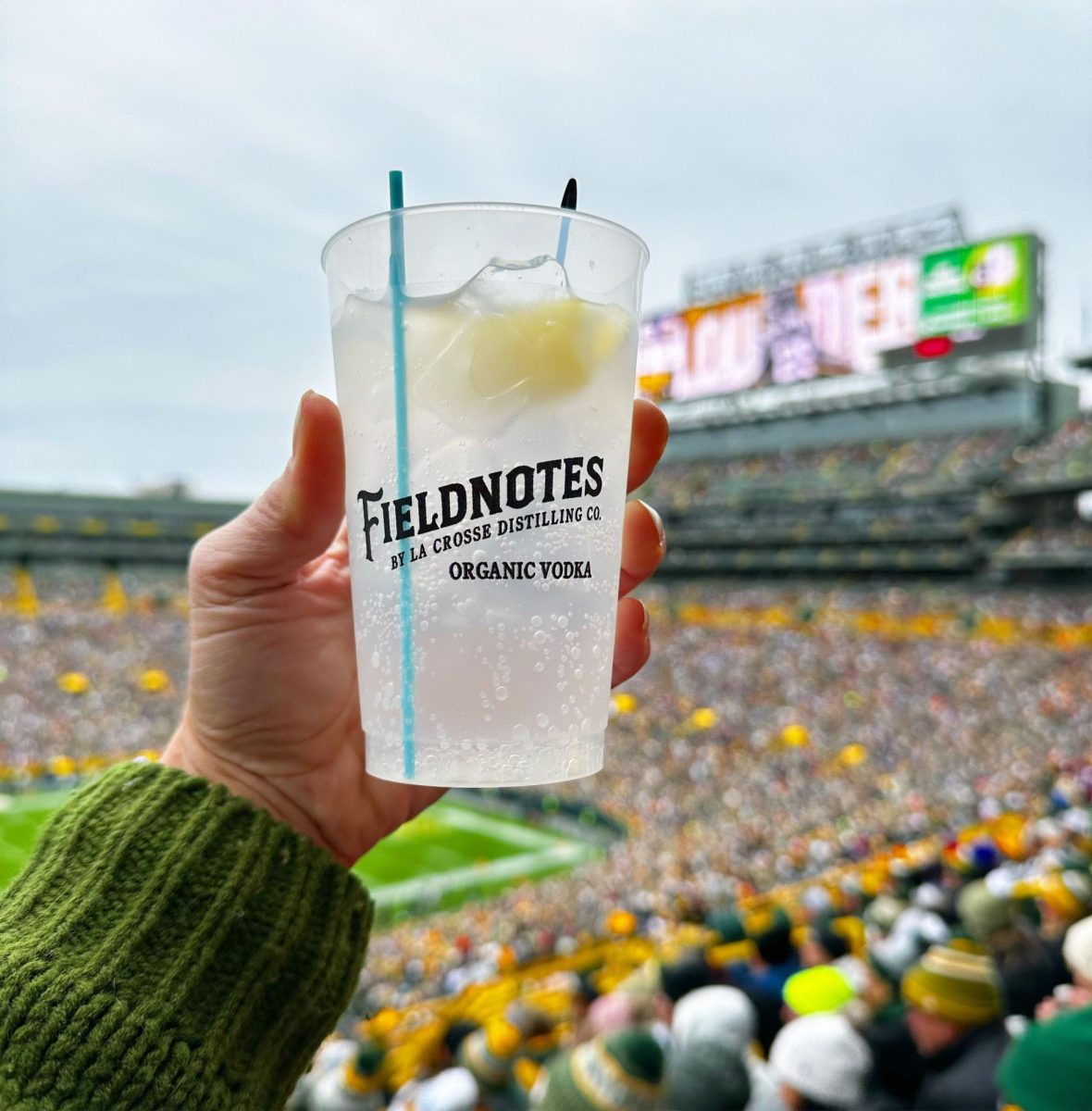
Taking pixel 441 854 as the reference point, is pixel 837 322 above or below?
above

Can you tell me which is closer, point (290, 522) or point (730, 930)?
point (290, 522)

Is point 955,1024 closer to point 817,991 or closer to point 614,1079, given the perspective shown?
point 817,991

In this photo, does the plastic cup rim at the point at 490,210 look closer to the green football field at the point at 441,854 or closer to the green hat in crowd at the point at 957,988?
the green hat in crowd at the point at 957,988

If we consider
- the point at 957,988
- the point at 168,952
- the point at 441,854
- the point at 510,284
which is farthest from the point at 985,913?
the point at 441,854

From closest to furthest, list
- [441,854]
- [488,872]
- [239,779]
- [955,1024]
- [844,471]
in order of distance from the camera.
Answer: [239,779] → [955,1024] → [488,872] → [441,854] → [844,471]

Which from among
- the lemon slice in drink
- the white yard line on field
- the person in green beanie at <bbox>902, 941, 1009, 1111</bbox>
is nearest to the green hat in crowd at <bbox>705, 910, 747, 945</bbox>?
the person in green beanie at <bbox>902, 941, 1009, 1111</bbox>

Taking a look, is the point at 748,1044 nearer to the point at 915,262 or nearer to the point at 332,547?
the point at 332,547

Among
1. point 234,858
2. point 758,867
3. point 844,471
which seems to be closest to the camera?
point 234,858
